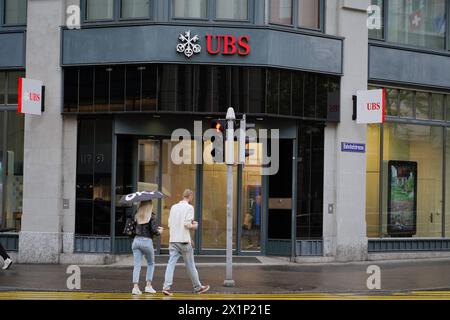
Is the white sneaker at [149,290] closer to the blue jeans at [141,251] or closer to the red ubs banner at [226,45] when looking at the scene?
the blue jeans at [141,251]

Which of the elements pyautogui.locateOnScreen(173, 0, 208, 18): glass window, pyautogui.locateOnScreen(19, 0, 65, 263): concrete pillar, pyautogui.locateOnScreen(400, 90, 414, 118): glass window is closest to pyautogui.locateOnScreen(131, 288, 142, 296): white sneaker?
pyautogui.locateOnScreen(19, 0, 65, 263): concrete pillar

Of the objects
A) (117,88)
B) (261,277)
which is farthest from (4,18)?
(261,277)

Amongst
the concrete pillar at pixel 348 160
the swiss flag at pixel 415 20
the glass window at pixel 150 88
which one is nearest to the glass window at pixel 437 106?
the swiss flag at pixel 415 20

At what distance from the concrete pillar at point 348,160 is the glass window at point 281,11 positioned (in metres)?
1.35

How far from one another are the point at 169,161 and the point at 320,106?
469 cm

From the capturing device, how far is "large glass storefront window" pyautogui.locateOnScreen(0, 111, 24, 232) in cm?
2086

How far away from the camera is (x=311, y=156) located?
21.2 metres

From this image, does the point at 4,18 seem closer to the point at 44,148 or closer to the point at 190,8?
the point at 44,148

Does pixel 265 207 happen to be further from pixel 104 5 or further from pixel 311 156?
pixel 104 5

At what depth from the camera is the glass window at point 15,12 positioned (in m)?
21.2

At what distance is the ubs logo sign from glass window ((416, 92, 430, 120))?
258 inches

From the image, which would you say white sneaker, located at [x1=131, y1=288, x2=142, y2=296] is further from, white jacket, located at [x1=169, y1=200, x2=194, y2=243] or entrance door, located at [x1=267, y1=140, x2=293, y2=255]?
entrance door, located at [x1=267, y1=140, x2=293, y2=255]

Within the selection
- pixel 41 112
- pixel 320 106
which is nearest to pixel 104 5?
pixel 41 112

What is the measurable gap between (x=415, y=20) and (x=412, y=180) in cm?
518
